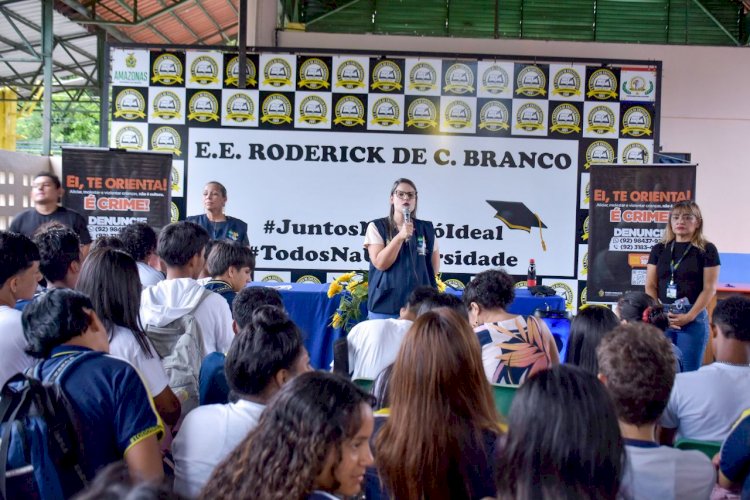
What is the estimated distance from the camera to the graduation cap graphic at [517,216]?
5996mm

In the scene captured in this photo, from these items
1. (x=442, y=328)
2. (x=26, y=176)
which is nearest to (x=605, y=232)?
(x=442, y=328)

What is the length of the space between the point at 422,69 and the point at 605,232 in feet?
6.46

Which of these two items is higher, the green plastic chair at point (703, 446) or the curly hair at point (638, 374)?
the curly hair at point (638, 374)

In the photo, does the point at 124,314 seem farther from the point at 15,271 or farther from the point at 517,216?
the point at 517,216

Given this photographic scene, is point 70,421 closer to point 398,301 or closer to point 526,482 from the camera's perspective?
point 526,482

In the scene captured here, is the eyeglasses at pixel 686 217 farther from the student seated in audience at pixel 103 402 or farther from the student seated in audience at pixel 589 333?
the student seated in audience at pixel 103 402

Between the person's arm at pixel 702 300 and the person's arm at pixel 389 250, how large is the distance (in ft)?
5.06

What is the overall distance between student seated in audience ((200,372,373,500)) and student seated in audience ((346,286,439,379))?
59.6 inches

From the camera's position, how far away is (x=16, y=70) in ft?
48.8

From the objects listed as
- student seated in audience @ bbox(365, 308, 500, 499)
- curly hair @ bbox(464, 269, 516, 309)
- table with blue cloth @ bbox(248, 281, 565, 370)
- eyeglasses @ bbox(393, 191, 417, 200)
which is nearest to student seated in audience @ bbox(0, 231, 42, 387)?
student seated in audience @ bbox(365, 308, 500, 499)

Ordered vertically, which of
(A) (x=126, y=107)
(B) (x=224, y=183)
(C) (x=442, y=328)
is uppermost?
(A) (x=126, y=107)

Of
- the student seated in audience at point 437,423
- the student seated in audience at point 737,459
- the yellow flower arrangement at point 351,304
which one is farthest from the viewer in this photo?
the yellow flower arrangement at point 351,304

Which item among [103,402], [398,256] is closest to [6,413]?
[103,402]

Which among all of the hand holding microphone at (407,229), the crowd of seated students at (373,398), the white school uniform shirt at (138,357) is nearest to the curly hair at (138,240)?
the crowd of seated students at (373,398)
